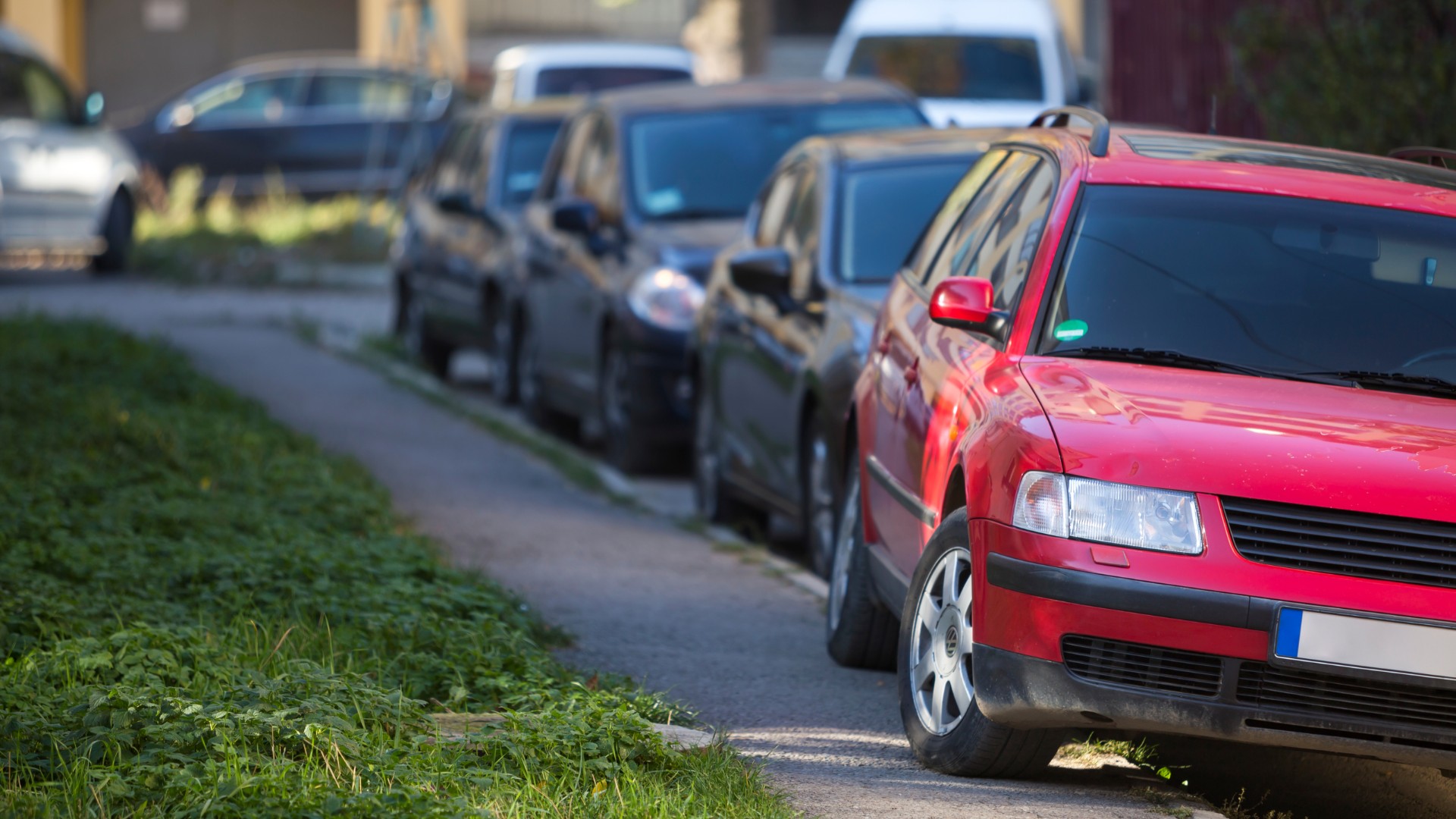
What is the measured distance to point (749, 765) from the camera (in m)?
4.91

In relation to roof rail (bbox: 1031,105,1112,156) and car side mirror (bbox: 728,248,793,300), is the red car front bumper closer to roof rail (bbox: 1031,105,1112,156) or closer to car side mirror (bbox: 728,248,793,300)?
roof rail (bbox: 1031,105,1112,156)

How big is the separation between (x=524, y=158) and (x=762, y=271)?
686 cm

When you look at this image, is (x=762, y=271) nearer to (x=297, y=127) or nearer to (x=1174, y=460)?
(x=1174, y=460)

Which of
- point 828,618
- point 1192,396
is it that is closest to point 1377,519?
point 1192,396

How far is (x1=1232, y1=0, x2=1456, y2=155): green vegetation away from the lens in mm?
9469

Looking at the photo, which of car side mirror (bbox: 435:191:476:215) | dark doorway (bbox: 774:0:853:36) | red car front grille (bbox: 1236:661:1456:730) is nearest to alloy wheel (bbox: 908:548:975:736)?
red car front grille (bbox: 1236:661:1456:730)

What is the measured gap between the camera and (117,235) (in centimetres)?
2130

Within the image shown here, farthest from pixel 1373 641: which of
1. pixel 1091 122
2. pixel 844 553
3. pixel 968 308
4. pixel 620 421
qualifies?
pixel 620 421

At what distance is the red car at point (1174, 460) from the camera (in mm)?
4523

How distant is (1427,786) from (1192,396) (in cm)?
150

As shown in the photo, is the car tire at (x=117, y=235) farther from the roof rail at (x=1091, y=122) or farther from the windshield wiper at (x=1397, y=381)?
the windshield wiper at (x=1397, y=381)

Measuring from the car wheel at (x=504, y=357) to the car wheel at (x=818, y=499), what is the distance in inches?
217

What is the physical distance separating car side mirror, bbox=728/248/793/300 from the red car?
5.36 ft

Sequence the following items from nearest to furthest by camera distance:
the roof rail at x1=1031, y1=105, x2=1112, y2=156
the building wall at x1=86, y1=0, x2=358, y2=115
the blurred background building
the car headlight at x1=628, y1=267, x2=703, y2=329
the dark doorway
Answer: the roof rail at x1=1031, y1=105, x2=1112, y2=156, the car headlight at x1=628, y1=267, x2=703, y2=329, the blurred background building, the building wall at x1=86, y1=0, x2=358, y2=115, the dark doorway
